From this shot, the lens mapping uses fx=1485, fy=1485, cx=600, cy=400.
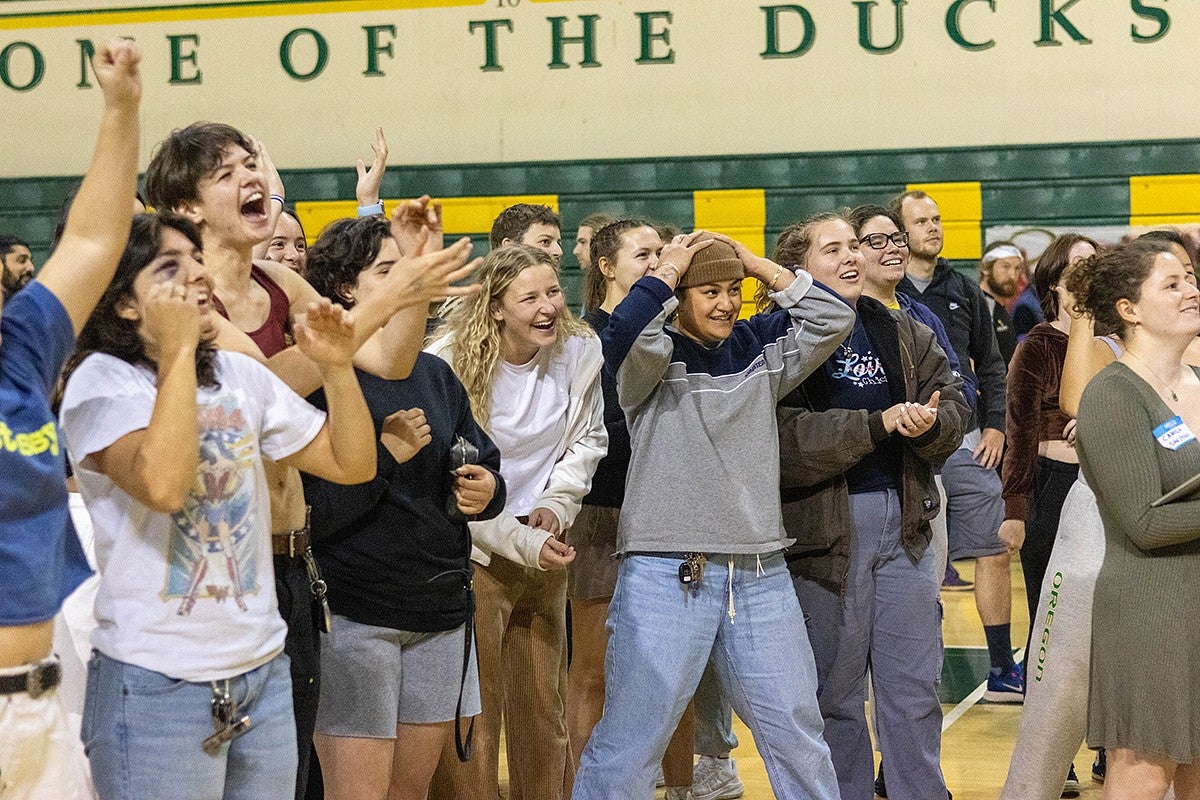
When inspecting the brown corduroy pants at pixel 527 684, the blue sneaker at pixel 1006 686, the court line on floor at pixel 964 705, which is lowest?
the court line on floor at pixel 964 705

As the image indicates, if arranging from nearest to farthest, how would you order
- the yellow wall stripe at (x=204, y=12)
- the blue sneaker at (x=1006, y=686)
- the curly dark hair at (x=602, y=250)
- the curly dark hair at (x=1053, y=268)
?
the curly dark hair at (x=602, y=250) → the curly dark hair at (x=1053, y=268) → the blue sneaker at (x=1006, y=686) → the yellow wall stripe at (x=204, y=12)

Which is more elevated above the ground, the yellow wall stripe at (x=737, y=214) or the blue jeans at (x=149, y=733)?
the yellow wall stripe at (x=737, y=214)

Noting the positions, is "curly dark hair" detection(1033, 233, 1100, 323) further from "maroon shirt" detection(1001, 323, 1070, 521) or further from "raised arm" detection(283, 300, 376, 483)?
"raised arm" detection(283, 300, 376, 483)

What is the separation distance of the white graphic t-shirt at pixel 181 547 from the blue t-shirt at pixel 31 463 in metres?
0.14

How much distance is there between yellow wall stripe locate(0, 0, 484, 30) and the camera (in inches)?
379

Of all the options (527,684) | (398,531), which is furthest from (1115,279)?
(527,684)

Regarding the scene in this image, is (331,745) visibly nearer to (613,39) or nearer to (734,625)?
(734,625)

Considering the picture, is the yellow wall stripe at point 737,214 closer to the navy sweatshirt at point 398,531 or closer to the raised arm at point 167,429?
the navy sweatshirt at point 398,531

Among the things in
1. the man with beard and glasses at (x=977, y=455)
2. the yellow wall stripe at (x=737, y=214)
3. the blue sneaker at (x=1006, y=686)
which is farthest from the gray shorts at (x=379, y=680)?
the yellow wall stripe at (x=737, y=214)

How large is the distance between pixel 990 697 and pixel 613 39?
17.0 ft

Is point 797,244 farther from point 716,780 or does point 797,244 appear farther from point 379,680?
point 379,680

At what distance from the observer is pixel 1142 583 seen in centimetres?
332

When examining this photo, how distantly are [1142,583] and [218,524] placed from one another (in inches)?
81.1

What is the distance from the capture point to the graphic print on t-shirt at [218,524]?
2.37 metres
